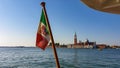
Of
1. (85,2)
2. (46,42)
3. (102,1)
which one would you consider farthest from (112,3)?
(46,42)

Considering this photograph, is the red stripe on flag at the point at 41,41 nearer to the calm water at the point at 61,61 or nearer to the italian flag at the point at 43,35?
the italian flag at the point at 43,35

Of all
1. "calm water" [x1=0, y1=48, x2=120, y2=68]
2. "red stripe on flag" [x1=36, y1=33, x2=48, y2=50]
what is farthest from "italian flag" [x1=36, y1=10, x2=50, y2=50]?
"calm water" [x1=0, y1=48, x2=120, y2=68]

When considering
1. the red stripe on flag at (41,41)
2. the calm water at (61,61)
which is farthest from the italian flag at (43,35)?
the calm water at (61,61)

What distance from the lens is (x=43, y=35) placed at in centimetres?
475

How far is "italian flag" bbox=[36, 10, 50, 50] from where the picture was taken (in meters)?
4.66

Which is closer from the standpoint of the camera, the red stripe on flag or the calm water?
the red stripe on flag

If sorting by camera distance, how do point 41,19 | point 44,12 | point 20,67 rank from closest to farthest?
1. point 44,12
2. point 41,19
3. point 20,67

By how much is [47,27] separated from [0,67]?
2990 centimetres

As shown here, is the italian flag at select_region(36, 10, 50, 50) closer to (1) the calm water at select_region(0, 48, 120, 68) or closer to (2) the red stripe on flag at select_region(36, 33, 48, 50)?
(2) the red stripe on flag at select_region(36, 33, 48, 50)

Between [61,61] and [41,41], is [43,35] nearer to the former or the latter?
[41,41]

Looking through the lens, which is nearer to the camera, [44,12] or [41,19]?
[44,12]

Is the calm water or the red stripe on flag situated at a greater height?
the red stripe on flag

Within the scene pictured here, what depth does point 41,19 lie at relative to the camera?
4.71 m

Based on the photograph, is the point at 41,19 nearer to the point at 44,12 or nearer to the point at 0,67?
the point at 44,12
